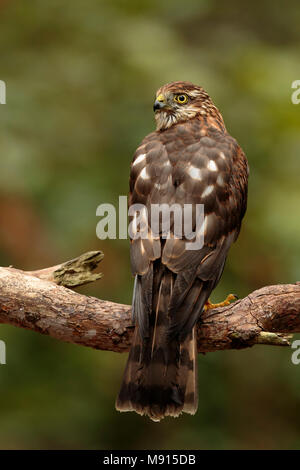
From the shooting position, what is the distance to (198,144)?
534 centimetres

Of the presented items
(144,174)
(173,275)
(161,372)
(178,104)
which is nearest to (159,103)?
(178,104)

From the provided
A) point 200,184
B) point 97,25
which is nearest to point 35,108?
point 97,25

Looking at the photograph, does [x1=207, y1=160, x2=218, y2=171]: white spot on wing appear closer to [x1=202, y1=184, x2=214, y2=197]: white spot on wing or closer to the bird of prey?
the bird of prey

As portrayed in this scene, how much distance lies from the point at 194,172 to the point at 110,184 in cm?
214

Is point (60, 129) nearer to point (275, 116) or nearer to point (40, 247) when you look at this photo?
point (40, 247)

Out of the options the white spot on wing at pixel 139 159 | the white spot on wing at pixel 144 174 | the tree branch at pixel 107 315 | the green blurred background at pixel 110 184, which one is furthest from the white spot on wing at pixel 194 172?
the green blurred background at pixel 110 184

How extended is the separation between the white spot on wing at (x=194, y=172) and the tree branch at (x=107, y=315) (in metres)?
0.82

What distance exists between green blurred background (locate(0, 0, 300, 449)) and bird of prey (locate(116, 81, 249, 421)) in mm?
1455

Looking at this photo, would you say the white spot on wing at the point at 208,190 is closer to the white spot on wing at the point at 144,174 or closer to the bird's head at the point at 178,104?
the white spot on wing at the point at 144,174

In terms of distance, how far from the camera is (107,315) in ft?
16.3

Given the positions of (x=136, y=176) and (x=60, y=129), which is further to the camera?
(x=60, y=129)

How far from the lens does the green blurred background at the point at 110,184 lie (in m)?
6.90

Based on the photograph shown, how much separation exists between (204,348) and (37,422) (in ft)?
9.21

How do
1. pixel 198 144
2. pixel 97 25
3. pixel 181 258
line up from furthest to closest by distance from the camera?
1. pixel 97 25
2. pixel 198 144
3. pixel 181 258
